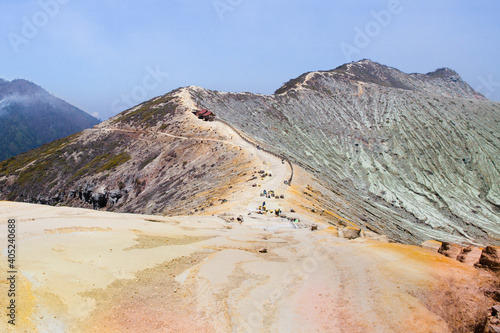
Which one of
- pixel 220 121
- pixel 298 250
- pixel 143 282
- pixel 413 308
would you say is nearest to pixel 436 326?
pixel 413 308

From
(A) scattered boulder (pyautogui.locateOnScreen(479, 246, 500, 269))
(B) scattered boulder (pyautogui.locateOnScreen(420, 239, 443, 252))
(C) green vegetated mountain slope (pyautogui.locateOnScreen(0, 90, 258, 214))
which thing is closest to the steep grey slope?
(C) green vegetated mountain slope (pyautogui.locateOnScreen(0, 90, 258, 214))

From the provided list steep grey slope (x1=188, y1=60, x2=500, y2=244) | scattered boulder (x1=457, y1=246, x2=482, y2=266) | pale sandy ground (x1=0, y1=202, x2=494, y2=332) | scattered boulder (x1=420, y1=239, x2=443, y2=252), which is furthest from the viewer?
steep grey slope (x1=188, y1=60, x2=500, y2=244)

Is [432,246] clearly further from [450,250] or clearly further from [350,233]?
[350,233]

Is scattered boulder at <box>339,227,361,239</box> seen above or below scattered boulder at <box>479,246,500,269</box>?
below

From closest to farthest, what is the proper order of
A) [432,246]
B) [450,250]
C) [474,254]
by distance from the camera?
[474,254] < [450,250] < [432,246]

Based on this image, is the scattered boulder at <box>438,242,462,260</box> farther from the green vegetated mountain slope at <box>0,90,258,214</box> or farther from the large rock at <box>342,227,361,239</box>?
the green vegetated mountain slope at <box>0,90,258,214</box>

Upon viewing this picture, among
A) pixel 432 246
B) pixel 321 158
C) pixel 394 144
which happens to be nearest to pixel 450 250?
pixel 432 246

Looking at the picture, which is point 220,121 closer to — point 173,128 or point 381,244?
point 173,128
